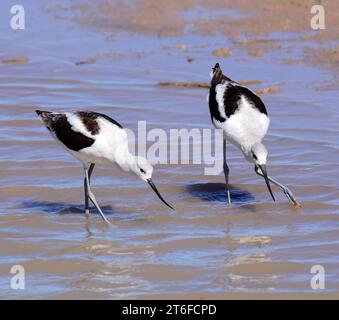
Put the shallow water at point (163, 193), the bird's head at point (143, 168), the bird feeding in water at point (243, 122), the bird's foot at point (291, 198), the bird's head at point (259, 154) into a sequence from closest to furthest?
the shallow water at point (163, 193) < the bird's head at point (143, 168) < the bird's foot at point (291, 198) < the bird's head at point (259, 154) < the bird feeding in water at point (243, 122)

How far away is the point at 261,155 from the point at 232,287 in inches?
76.5

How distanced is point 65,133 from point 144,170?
0.72 meters

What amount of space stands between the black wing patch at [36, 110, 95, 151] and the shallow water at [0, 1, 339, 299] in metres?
0.57

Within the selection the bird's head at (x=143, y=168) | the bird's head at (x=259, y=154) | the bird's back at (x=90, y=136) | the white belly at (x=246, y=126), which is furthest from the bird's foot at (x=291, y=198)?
the bird's back at (x=90, y=136)

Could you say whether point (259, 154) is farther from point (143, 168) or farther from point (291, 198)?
point (143, 168)

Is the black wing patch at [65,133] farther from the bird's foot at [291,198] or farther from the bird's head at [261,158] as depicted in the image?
the bird's foot at [291,198]

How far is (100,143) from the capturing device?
792 centimetres

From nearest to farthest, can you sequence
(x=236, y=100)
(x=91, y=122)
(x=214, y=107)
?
(x=91, y=122)
(x=236, y=100)
(x=214, y=107)

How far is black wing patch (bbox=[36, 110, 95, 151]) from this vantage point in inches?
314

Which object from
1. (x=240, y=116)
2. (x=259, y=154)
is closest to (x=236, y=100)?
(x=240, y=116)

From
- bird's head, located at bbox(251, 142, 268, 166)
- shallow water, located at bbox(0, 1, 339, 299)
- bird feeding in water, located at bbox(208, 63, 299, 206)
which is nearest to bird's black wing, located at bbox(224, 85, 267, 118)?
bird feeding in water, located at bbox(208, 63, 299, 206)

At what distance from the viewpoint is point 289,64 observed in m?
12.1

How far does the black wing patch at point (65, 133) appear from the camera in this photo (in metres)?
7.98
